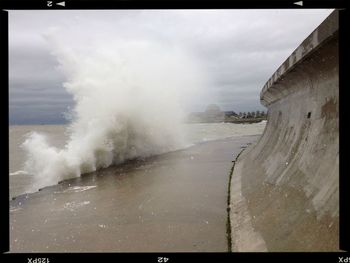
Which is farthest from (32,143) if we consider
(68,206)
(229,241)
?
(229,241)

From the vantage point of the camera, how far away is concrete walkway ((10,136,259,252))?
3.42 m

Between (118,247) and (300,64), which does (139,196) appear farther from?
(300,64)

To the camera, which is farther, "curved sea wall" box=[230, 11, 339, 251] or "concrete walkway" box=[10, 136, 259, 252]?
"concrete walkway" box=[10, 136, 259, 252]

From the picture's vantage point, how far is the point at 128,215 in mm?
4453

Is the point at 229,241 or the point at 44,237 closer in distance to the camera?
the point at 229,241

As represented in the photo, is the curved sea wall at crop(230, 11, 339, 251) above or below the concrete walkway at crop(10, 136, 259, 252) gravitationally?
above

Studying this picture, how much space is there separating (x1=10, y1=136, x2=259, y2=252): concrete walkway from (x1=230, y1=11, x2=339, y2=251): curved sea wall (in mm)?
389

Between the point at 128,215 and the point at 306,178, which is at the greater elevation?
the point at 306,178

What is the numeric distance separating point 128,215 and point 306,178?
90.6 inches

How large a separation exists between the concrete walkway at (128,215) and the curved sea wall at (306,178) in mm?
389

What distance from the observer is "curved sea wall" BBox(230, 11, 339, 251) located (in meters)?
2.34
